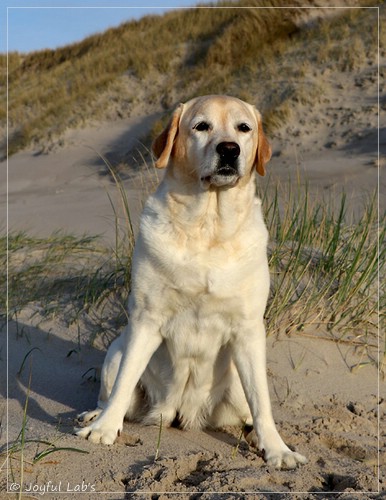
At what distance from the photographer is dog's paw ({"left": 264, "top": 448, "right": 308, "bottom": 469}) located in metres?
3.46

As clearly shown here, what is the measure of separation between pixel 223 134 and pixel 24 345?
2.23 meters

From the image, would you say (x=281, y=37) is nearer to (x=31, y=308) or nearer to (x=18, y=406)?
(x=31, y=308)

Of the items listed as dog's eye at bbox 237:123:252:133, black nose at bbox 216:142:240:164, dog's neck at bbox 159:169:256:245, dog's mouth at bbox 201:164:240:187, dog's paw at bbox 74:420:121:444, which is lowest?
dog's paw at bbox 74:420:121:444

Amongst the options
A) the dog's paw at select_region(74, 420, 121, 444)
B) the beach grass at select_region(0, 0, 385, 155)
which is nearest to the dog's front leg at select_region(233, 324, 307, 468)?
the dog's paw at select_region(74, 420, 121, 444)

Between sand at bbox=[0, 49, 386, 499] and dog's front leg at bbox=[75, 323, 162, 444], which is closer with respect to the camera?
sand at bbox=[0, 49, 386, 499]

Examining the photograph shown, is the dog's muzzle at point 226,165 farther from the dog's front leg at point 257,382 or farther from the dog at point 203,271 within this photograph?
the dog's front leg at point 257,382

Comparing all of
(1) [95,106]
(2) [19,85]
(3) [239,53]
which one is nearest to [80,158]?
(1) [95,106]

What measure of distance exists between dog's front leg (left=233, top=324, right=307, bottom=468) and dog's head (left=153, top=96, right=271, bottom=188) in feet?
2.36

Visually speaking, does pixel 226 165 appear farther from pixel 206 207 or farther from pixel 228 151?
pixel 206 207

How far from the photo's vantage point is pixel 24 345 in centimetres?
505

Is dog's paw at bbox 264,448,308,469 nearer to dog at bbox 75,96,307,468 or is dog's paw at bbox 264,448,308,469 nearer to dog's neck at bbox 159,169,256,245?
dog at bbox 75,96,307,468

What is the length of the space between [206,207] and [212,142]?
0.30m

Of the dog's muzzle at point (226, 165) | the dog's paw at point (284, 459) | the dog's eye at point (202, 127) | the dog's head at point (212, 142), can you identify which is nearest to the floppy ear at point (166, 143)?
the dog's head at point (212, 142)

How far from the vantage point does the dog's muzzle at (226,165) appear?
3465 millimetres
